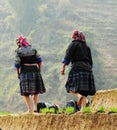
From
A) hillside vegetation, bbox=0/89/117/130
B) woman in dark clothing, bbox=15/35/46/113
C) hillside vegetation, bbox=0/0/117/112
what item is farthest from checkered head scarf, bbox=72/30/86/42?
hillside vegetation, bbox=0/0/117/112

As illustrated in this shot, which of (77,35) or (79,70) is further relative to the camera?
(77,35)

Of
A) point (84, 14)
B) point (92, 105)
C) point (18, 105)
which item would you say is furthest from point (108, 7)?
point (92, 105)

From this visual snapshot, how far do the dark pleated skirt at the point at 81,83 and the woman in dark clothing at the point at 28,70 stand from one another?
0.69 meters

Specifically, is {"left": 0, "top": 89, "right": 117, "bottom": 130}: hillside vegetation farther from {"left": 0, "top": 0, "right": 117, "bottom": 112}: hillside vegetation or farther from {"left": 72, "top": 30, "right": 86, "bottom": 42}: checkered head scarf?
{"left": 0, "top": 0, "right": 117, "bottom": 112}: hillside vegetation

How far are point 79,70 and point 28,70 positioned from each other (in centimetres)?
96

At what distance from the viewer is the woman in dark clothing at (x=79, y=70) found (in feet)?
22.0

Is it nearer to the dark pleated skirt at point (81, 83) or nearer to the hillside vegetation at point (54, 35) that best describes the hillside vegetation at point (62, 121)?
the dark pleated skirt at point (81, 83)

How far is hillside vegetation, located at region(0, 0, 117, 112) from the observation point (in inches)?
3108

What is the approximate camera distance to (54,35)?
104m

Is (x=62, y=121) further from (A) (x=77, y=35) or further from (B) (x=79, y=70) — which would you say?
(A) (x=77, y=35)

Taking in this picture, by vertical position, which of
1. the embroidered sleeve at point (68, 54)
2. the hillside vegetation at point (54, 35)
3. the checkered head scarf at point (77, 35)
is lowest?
the hillside vegetation at point (54, 35)

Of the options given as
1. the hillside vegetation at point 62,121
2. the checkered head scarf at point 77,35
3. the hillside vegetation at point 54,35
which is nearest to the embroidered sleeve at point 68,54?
the checkered head scarf at point 77,35

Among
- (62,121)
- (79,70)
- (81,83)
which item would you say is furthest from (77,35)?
(62,121)

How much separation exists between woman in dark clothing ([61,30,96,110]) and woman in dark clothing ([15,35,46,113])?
26.5 inches
